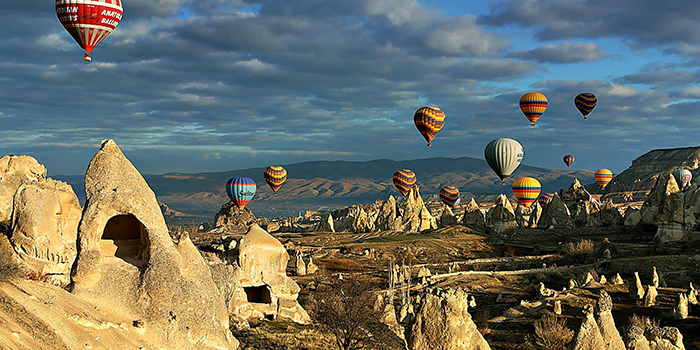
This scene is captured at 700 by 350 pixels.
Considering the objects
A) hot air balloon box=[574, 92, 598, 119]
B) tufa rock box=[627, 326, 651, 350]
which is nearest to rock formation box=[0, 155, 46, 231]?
tufa rock box=[627, 326, 651, 350]

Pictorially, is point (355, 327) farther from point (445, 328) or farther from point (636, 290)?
point (636, 290)

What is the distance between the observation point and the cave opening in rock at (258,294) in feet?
68.5

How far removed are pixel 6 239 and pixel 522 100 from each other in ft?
217

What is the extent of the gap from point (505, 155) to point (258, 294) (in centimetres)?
5454

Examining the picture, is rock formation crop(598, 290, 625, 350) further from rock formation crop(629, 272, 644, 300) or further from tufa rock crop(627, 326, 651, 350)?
rock formation crop(629, 272, 644, 300)

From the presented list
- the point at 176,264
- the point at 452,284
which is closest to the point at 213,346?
the point at 176,264

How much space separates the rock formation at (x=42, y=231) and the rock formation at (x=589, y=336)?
12271 millimetres

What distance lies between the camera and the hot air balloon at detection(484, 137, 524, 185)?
7119 cm

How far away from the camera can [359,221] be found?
295 feet

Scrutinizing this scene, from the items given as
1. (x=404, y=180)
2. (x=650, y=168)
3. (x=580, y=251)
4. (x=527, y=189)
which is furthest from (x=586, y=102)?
(x=650, y=168)

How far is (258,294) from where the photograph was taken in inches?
844

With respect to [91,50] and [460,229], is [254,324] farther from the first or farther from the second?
[460,229]

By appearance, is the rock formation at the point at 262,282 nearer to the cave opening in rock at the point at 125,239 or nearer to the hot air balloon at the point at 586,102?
the cave opening in rock at the point at 125,239

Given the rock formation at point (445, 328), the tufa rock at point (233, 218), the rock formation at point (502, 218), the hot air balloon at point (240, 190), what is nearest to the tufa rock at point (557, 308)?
the rock formation at point (445, 328)
